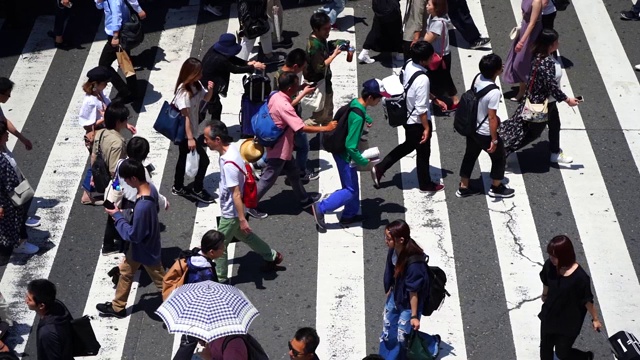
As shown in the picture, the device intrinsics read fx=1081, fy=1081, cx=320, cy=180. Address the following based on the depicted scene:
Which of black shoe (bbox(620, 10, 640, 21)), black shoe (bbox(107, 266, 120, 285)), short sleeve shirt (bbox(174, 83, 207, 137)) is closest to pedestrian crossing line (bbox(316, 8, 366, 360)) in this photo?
short sleeve shirt (bbox(174, 83, 207, 137))

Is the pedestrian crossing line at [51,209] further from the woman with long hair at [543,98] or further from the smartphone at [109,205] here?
the woman with long hair at [543,98]

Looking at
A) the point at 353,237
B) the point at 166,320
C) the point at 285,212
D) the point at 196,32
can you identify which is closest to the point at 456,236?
the point at 353,237

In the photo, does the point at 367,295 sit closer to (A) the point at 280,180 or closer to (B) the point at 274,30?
(A) the point at 280,180

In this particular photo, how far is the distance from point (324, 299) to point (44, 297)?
328cm

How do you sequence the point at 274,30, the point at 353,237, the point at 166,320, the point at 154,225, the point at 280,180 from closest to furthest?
the point at 166,320
the point at 154,225
the point at 353,237
the point at 280,180
the point at 274,30

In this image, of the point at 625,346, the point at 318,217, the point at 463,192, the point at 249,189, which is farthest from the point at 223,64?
Result: the point at 625,346

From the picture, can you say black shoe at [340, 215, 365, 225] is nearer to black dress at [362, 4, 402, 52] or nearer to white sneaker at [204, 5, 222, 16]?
black dress at [362, 4, 402, 52]

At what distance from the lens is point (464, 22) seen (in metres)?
15.4

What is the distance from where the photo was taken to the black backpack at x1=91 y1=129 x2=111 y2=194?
11320 mm

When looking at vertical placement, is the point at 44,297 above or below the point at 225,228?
above

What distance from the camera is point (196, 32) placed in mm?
15797

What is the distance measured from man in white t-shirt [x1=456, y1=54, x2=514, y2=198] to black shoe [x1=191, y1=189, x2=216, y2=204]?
9.45ft

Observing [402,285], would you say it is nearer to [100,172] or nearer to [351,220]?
[351,220]

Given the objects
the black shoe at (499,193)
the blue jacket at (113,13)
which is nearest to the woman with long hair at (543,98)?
the black shoe at (499,193)
